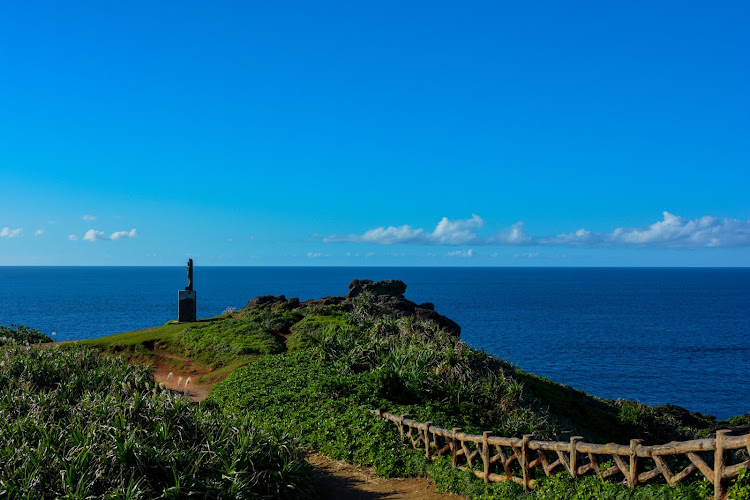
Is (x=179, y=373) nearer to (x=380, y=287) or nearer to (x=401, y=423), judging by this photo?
(x=401, y=423)

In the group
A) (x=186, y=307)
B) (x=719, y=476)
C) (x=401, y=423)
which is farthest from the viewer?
(x=186, y=307)

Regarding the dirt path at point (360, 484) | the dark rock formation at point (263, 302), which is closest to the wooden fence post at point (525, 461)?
the dirt path at point (360, 484)

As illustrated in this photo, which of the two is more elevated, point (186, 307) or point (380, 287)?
point (380, 287)

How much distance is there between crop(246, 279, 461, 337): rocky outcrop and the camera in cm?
3189

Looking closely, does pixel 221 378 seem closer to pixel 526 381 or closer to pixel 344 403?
pixel 344 403

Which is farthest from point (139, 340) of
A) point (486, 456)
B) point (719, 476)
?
point (719, 476)

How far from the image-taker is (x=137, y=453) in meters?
9.87

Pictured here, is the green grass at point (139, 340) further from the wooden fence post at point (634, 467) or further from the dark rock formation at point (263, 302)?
the wooden fence post at point (634, 467)

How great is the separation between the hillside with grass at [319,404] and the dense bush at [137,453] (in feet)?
0.13

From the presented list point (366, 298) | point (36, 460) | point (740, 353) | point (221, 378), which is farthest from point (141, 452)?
point (740, 353)

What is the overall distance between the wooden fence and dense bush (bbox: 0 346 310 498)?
3330 mm

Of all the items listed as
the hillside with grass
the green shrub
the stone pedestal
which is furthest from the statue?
the green shrub

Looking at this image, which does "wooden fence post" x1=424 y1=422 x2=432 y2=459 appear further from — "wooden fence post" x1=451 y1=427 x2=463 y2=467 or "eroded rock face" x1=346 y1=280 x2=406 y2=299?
"eroded rock face" x1=346 y1=280 x2=406 y2=299

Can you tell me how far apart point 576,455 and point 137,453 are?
24.8 feet
